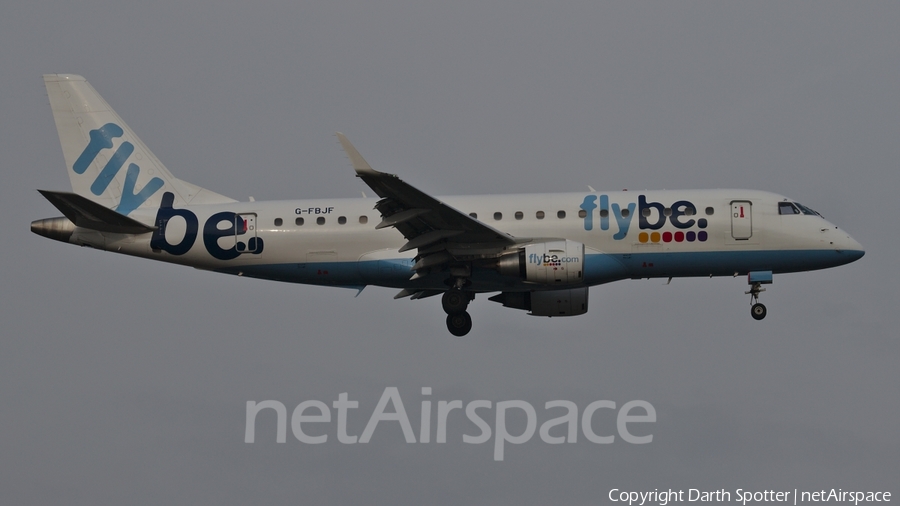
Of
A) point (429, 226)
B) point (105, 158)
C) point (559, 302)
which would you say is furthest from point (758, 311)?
point (105, 158)

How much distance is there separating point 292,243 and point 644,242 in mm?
12503

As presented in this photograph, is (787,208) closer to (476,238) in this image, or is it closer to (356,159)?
(476,238)

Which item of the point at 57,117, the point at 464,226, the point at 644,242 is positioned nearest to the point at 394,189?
the point at 464,226

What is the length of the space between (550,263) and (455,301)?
468 cm

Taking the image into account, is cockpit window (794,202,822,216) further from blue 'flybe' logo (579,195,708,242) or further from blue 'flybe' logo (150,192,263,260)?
blue 'flybe' logo (150,192,263,260)

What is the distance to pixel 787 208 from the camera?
43844mm

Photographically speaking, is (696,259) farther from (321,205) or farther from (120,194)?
(120,194)

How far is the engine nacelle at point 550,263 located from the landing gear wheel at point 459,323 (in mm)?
3862

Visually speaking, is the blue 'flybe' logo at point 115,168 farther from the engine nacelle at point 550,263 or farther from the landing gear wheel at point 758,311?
the landing gear wheel at point 758,311

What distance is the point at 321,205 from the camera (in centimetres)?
4459

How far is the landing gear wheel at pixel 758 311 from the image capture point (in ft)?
146

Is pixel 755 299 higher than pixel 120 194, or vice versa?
pixel 120 194

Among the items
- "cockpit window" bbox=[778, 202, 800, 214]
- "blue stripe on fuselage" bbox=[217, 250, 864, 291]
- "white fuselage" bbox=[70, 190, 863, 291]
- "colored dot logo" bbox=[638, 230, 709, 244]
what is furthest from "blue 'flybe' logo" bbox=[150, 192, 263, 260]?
"cockpit window" bbox=[778, 202, 800, 214]

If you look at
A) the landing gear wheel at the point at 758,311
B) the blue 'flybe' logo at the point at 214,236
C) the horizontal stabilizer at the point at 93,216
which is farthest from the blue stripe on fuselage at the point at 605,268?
the horizontal stabilizer at the point at 93,216
